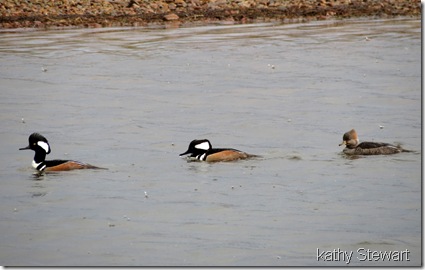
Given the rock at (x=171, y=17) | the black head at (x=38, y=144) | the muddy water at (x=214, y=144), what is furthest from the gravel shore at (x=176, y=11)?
the black head at (x=38, y=144)

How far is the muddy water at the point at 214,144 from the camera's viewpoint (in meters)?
10.6

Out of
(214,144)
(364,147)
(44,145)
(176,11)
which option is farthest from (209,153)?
(176,11)

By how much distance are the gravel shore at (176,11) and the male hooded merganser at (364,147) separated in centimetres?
1694

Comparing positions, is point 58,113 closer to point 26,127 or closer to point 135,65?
point 26,127

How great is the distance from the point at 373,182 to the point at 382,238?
239 cm

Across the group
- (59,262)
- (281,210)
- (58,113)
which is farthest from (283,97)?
(59,262)

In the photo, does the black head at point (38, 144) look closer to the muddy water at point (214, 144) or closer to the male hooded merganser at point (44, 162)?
the male hooded merganser at point (44, 162)

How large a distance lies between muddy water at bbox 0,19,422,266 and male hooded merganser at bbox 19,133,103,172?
0.13 meters

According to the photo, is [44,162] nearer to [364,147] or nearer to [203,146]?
[203,146]

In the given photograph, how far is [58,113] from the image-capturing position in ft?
59.0

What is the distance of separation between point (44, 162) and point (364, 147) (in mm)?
3908

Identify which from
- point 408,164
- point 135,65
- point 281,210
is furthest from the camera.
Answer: point 135,65

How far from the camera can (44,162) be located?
13938mm

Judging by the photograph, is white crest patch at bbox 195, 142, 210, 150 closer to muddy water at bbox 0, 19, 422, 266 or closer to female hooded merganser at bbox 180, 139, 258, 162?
female hooded merganser at bbox 180, 139, 258, 162
